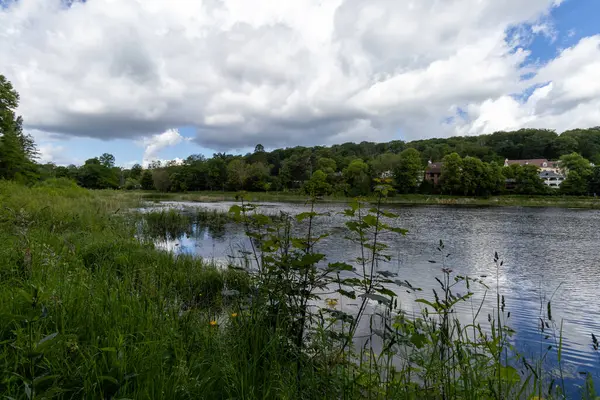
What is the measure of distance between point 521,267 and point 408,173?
2769 inches

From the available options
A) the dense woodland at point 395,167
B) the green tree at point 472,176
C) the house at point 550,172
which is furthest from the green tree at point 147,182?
the house at point 550,172

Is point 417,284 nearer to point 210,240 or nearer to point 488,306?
point 488,306

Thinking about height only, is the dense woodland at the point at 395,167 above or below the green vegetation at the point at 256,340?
above

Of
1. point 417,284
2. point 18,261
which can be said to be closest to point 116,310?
point 18,261

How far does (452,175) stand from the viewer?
7369cm

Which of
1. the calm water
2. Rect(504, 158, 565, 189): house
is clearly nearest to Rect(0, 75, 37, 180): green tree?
the calm water

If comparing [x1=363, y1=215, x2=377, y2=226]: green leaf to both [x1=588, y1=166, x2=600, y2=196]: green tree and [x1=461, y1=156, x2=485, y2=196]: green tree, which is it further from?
[x1=588, y1=166, x2=600, y2=196]: green tree

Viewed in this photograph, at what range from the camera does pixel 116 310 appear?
126 inches

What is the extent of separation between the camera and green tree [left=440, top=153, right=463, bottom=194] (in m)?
72.7

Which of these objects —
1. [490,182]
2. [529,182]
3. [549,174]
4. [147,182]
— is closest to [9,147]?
[490,182]

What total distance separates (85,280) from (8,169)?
27.4 meters

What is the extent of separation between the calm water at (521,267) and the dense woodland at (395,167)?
21217 mm

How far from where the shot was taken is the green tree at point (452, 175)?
7269 cm

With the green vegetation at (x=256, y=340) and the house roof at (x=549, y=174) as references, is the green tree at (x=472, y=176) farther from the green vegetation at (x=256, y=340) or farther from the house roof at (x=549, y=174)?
the green vegetation at (x=256, y=340)
